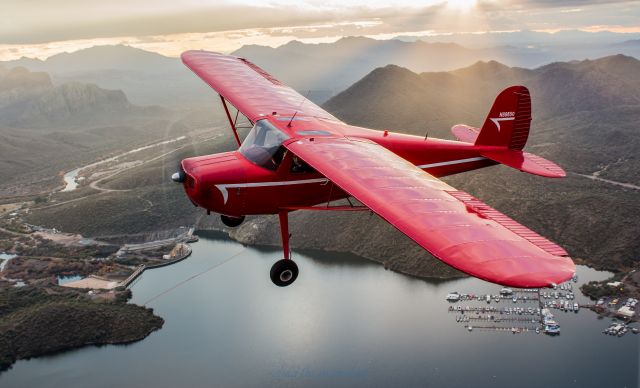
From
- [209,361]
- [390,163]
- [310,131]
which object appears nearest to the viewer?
[390,163]

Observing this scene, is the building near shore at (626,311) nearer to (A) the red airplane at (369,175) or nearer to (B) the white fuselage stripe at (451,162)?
(A) the red airplane at (369,175)

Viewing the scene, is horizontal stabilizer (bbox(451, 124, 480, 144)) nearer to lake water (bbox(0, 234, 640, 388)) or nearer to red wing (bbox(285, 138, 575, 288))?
red wing (bbox(285, 138, 575, 288))

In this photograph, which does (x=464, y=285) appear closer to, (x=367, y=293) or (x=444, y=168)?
(x=367, y=293)

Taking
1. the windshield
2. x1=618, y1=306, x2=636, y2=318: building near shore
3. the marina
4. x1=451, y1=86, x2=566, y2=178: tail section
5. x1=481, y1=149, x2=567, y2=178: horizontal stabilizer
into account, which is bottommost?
the marina

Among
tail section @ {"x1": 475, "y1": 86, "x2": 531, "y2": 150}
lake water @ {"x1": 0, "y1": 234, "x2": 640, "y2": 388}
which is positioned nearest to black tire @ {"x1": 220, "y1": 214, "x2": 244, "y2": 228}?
tail section @ {"x1": 475, "y1": 86, "x2": 531, "y2": 150}

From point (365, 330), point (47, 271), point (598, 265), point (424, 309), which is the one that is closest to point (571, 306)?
point (598, 265)

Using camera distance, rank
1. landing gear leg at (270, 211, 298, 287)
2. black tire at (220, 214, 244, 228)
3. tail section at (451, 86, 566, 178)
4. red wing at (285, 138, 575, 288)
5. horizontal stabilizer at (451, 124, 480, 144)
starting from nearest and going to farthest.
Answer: red wing at (285, 138, 575, 288)
landing gear leg at (270, 211, 298, 287)
black tire at (220, 214, 244, 228)
tail section at (451, 86, 566, 178)
horizontal stabilizer at (451, 124, 480, 144)

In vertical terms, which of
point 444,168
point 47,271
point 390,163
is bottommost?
point 47,271
